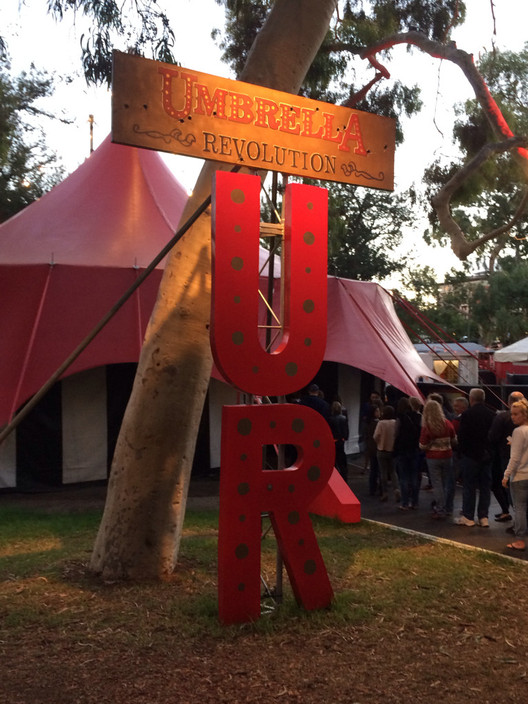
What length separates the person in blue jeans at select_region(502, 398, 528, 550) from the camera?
738 cm

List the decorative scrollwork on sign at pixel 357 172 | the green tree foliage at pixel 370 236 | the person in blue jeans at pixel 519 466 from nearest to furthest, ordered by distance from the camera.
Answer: the decorative scrollwork on sign at pixel 357 172 → the person in blue jeans at pixel 519 466 → the green tree foliage at pixel 370 236

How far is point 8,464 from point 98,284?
3012mm

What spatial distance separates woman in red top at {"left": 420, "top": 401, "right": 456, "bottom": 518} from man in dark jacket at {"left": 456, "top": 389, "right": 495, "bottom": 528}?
0.31 meters

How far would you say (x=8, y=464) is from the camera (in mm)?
10828

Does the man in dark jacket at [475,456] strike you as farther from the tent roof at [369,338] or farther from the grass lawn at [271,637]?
the tent roof at [369,338]

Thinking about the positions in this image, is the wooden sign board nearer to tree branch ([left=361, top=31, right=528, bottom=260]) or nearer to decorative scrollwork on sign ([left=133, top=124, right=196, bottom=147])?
decorative scrollwork on sign ([left=133, top=124, right=196, bottom=147])

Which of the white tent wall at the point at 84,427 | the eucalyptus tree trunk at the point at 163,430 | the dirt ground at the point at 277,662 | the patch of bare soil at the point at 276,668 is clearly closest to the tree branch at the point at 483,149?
the eucalyptus tree trunk at the point at 163,430

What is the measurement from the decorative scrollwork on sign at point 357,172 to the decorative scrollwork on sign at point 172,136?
123cm

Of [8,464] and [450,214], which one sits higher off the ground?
[450,214]

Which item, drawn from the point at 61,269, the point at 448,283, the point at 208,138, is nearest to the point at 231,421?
the point at 208,138

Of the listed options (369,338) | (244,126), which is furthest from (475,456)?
(244,126)

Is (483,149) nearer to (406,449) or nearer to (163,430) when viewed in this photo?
(406,449)

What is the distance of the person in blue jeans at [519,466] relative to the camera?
738cm

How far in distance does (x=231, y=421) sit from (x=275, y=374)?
0.46 metres
